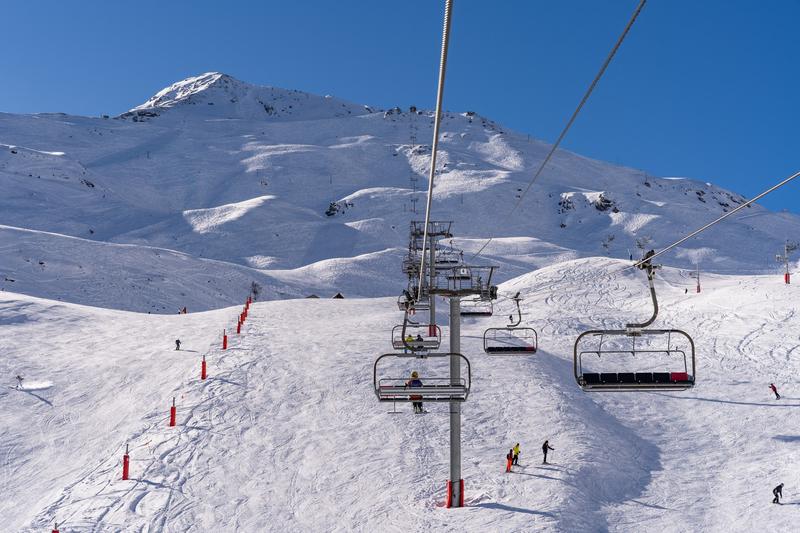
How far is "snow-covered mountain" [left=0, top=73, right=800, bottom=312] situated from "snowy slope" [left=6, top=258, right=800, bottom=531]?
30142 mm

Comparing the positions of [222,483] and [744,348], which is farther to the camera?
[744,348]

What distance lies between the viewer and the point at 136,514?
1769 cm

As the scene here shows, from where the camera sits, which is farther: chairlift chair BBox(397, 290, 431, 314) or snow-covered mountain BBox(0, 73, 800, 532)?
chairlift chair BBox(397, 290, 431, 314)

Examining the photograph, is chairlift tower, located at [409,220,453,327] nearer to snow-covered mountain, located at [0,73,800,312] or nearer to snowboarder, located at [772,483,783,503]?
snowboarder, located at [772,483,783,503]

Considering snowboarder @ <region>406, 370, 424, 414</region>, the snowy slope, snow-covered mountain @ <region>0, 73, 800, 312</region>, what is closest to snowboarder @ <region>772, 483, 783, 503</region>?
the snowy slope

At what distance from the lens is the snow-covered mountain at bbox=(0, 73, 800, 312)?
224 ft

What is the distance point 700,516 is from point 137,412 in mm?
18738

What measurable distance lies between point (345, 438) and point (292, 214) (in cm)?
10408

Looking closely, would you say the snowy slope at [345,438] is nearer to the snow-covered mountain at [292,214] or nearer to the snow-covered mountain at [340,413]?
the snow-covered mountain at [340,413]

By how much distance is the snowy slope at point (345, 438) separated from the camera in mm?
18641

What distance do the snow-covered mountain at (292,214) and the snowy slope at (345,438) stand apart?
30142 millimetres

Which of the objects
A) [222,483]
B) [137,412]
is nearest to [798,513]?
[222,483]

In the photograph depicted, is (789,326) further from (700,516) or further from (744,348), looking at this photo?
(700,516)

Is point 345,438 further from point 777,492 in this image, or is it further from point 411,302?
point 777,492
